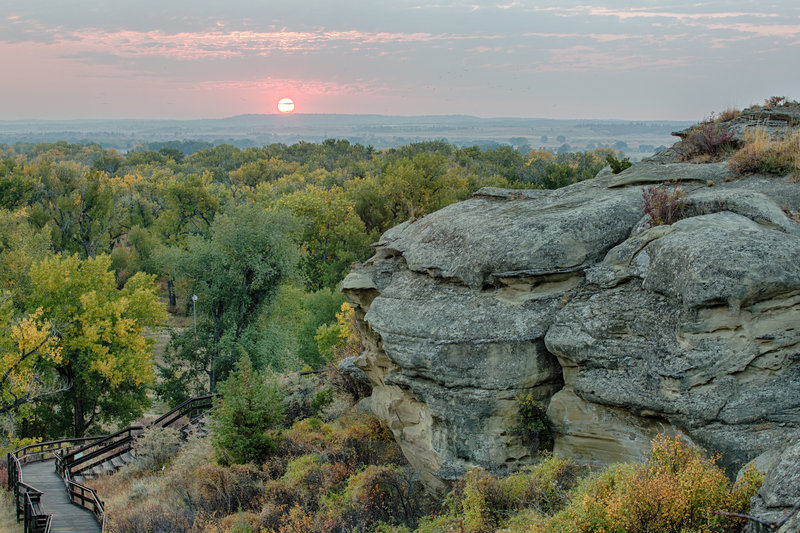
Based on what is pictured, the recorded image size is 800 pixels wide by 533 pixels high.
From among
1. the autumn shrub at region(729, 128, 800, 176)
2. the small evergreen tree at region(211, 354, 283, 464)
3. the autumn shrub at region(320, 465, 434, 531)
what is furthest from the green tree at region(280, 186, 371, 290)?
the autumn shrub at region(729, 128, 800, 176)

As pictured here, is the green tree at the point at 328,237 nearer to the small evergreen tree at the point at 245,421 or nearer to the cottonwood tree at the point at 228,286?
the cottonwood tree at the point at 228,286

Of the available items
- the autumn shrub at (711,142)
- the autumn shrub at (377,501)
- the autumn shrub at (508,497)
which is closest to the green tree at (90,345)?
the autumn shrub at (377,501)

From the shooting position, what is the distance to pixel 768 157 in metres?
16.1

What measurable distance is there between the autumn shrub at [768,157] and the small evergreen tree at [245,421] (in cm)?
1501

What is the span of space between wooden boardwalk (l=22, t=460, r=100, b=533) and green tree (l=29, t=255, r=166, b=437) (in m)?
6.39

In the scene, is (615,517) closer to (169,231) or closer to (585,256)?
(585,256)

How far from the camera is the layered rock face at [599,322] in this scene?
11.6 meters

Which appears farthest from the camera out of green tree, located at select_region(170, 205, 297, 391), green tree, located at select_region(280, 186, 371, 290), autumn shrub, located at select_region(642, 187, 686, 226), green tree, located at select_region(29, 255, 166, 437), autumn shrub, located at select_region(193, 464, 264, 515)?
green tree, located at select_region(280, 186, 371, 290)

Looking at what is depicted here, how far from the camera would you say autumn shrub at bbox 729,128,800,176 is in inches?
624

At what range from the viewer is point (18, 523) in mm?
19734

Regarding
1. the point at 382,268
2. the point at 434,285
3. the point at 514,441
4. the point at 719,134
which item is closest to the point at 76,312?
the point at 382,268

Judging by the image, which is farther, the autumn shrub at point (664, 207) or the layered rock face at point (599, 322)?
the autumn shrub at point (664, 207)

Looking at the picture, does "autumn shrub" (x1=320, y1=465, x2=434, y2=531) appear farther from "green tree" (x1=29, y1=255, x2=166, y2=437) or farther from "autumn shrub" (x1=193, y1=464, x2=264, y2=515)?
"green tree" (x1=29, y1=255, x2=166, y2=437)

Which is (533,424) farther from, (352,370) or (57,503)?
(57,503)
